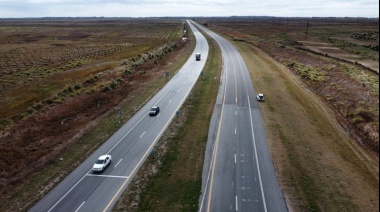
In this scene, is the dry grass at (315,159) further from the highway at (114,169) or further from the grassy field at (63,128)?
the grassy field at (63,128)

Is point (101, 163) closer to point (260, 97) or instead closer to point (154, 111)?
point (154, 111)

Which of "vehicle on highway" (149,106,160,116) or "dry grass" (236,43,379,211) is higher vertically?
"vehicle on highway" (149,106,160,116)

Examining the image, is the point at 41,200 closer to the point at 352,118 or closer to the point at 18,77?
the point at 352,118

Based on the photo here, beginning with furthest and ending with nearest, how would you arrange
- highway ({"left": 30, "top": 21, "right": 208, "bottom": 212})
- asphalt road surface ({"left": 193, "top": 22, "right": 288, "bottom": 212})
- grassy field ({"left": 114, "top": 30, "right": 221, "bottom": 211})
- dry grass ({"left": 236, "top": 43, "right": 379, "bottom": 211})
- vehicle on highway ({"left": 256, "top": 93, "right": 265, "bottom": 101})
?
vehicle on highway ({"left": 256, "top": 93, "right": 265, "bottom": 101}) → highway ({"left": 30, "top": 21, "right": 208, "bottom": 212}) → dry grass ({"left": 236, "top": 43, "right": 379, "bottom": 211}) → grassy field ({"left": 114, "top": 30, "right": 221, "bottom": 211}) → asphalt road surface ({"left": 193, "top": 22, "right": 288, "bottom": 212})

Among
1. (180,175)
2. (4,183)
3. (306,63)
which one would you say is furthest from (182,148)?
(306,63)

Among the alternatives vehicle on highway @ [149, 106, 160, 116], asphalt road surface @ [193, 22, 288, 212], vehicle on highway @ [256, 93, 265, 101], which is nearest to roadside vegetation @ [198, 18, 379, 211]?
vehicle on highway @ [256, 93, 265, 101]

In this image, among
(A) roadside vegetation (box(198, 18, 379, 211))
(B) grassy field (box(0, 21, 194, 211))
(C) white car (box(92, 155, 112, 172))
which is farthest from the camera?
(C) white car (box(92, 155, 112, 172))

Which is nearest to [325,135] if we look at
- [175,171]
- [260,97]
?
[260,97]

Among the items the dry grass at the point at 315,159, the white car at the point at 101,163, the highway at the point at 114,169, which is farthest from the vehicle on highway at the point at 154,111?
the dry grass at the point at 315,159

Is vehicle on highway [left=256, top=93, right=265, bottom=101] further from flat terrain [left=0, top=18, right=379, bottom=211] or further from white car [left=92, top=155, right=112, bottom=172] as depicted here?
white car [left=92, top=155, right=112, bottom=172]
